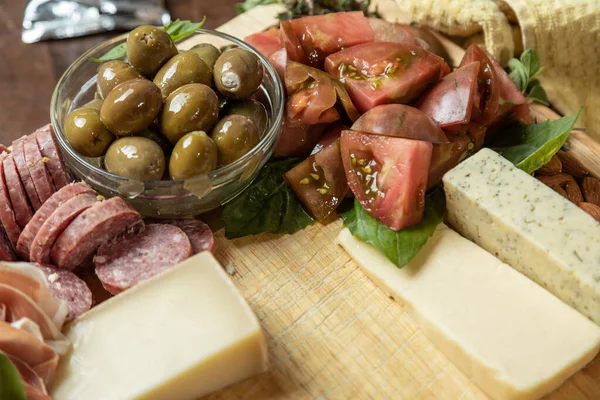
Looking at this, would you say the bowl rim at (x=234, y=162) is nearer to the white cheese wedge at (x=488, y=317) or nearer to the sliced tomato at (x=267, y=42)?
the sliced tomato at (x=267, y=42)

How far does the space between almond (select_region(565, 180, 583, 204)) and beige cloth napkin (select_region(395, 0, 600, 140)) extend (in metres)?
0.48

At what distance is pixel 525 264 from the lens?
1638mm

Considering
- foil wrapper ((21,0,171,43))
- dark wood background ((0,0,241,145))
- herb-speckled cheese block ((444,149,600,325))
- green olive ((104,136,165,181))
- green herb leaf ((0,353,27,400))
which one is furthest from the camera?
foil wrapper ((21,0,171,43))

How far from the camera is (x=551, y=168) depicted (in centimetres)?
195

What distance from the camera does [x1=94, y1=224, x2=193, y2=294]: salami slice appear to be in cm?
163

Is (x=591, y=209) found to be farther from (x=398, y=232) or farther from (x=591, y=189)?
(x=398, y=232)

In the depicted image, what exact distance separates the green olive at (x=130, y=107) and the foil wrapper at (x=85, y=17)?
168 centimetres

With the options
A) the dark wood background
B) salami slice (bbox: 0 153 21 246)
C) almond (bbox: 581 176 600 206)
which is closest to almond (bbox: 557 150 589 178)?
almond (bbox: 581 176 600 206)

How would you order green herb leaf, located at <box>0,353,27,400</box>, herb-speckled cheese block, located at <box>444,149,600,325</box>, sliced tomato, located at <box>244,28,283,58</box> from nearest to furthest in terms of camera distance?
green herb leaf, located at <box>0,353,27,400</box>
herb-speckled cheese block, located at <box>444,149,600,325</box>
sliced tomato, located at <box>244,28,283,58</box>

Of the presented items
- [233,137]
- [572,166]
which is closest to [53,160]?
[233,137]

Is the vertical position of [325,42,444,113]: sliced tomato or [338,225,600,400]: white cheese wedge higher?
[325,42,444,113]: sliced tomato

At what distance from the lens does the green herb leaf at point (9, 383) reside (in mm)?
1244

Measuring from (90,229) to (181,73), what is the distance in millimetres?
506

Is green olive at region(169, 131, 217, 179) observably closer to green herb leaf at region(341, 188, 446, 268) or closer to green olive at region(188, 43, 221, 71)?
green olive at region(188, 43, 221, 71)
